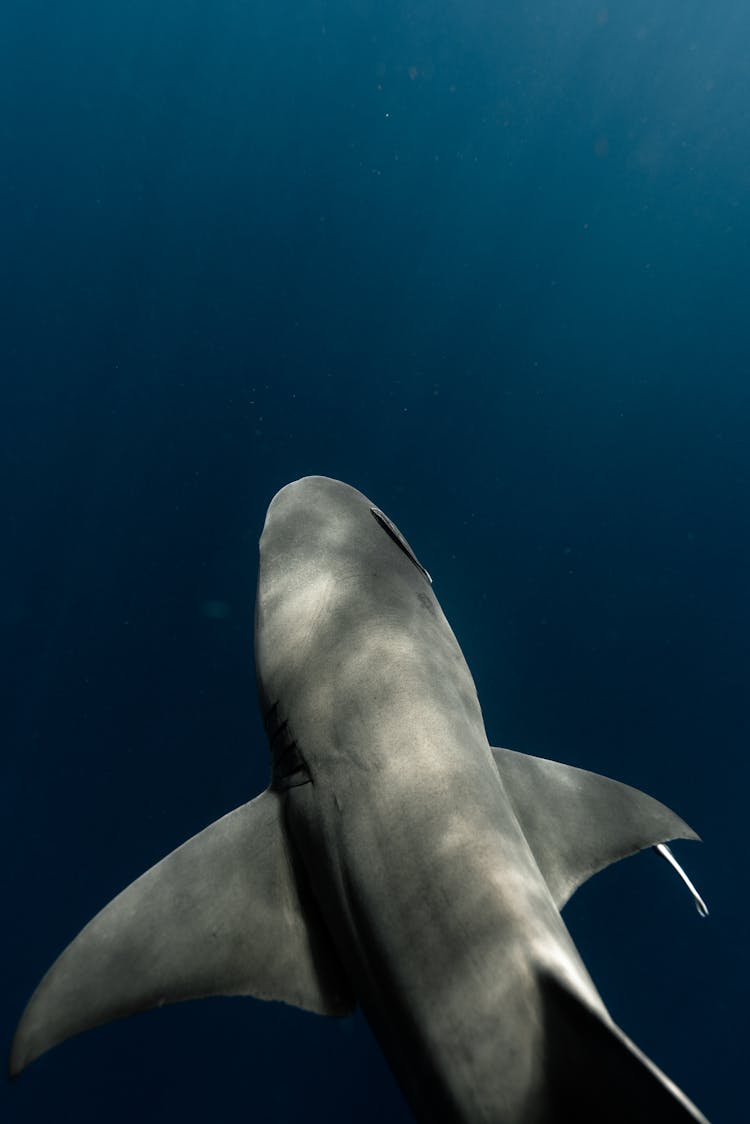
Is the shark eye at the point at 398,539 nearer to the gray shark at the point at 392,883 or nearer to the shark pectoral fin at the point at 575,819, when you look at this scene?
the gray shark at the point at 392,883

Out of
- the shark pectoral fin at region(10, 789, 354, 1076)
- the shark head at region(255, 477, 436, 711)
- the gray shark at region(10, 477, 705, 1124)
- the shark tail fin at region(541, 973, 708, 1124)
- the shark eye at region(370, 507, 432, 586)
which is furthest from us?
the shark eye at region(370, 507, 432, 586)

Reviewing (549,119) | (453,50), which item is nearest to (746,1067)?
(549,119)

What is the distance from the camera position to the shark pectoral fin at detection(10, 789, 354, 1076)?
2.14m

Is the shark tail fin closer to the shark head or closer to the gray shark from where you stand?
the gray shark

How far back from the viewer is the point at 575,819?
271cm

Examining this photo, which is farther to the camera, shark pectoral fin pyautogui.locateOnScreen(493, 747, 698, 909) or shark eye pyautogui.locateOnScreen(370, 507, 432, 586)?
shark eye pyautogui.locateOnScreen(370, 507, 432, 586)

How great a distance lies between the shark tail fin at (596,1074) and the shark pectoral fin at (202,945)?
0.95 m

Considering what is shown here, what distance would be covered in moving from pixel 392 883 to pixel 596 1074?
0.66 metres

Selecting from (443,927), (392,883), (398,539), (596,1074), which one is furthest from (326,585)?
(596,1074)

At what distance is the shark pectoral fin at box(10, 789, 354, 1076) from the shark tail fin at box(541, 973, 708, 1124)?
95 centimetres

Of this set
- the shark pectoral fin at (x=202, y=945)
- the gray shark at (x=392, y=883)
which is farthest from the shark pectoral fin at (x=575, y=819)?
the shark pectoral fin at (x=202, y=945)

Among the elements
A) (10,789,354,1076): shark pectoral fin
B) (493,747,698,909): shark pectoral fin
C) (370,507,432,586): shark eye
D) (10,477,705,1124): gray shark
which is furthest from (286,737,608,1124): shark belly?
(370,507,432,586): shark eye

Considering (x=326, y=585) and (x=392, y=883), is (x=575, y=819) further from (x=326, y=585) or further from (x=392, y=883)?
A: (x=326, y=585)

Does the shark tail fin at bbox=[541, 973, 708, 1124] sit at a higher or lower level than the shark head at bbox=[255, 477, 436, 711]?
lower
